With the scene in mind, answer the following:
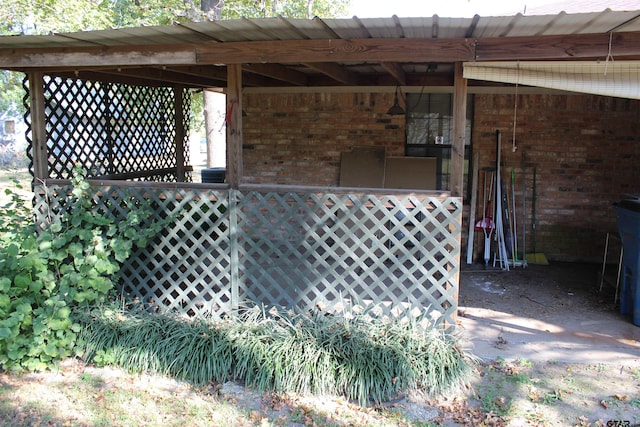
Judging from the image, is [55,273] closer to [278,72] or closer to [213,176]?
[278,72]

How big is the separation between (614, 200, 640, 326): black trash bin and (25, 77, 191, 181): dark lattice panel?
575cm

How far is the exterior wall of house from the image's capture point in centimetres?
696

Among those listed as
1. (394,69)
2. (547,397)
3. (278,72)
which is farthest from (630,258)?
(278,72)

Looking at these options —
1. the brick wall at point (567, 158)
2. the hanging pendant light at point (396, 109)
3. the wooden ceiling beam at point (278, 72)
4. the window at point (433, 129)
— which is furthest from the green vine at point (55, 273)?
the brick wall at point (567, 158)

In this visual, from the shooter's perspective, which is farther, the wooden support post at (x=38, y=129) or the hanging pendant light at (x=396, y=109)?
the hanging pendant light at (x=396, y=109)

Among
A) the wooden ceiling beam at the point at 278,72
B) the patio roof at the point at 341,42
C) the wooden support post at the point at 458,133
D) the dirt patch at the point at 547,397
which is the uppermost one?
the wooden ceiling beam at the point at 278,72

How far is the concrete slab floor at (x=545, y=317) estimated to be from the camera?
4359mm

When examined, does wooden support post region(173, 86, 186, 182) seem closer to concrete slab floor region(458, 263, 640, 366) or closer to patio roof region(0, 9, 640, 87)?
patio roof region(0, 9, 640, 87)

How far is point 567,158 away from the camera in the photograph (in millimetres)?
7043

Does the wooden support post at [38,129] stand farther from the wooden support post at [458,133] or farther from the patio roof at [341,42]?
the wooden support post at [458,133]

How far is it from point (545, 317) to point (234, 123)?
3.52 meters

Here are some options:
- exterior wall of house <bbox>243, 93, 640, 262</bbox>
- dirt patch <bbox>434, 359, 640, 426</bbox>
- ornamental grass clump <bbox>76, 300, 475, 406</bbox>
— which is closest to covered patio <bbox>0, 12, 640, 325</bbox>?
ornamental grass clump <bbox>76, 300, 475, 406</bbox>

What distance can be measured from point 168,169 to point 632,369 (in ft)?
21.9

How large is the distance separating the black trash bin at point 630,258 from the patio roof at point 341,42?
4.91 ft
